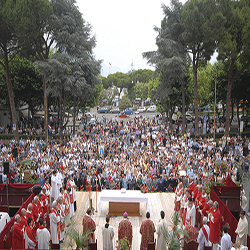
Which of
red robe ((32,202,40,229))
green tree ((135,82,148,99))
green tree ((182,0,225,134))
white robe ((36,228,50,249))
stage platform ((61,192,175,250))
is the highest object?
green tree ((182,0,225,134))

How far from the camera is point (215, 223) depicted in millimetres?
8875

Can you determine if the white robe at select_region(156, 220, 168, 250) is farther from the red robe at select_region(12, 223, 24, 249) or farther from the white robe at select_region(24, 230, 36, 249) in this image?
the red robe at select_region(12, 223, 24, 249)

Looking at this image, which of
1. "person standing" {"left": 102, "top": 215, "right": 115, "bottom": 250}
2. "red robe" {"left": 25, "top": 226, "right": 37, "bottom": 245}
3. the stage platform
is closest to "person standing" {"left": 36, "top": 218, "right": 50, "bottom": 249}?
"red robe" {"left": 25, "top": 226, "right": 37, "bottom": 245}

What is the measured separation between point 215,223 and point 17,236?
252 inches

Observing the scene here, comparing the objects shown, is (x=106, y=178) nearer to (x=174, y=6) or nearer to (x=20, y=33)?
(x=20, y=33)

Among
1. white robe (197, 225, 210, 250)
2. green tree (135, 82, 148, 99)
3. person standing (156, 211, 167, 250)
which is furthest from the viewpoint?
green tree (135, 82, 148, 99)

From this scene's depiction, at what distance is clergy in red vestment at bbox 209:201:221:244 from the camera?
8844mm

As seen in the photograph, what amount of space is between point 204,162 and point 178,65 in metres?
11.8

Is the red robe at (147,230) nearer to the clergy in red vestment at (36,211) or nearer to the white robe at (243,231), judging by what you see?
the white robe at (243,231)

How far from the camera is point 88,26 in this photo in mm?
29812

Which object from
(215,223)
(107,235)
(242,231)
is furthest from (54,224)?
(242,231)

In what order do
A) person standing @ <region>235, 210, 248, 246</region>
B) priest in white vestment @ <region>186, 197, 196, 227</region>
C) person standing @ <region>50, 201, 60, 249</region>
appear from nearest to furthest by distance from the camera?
person standing @ <region>235, 210, 248, 246</region> < person standing @ <region>50, 201, 60, 249</region> < priest in white vestment @ <region>186, 197, 196, 227</region>

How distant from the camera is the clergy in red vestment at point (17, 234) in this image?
815cm

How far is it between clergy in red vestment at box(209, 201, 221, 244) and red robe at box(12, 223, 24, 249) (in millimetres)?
6175
